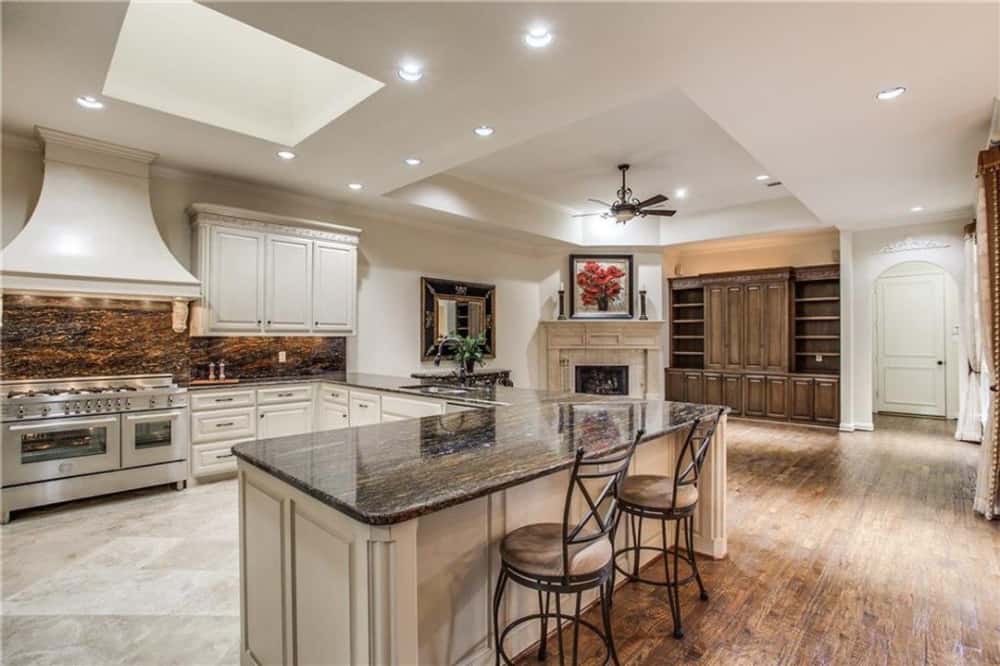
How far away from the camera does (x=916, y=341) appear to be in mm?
7824

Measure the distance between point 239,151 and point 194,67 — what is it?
73cm

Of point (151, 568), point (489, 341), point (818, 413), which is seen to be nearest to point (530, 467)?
point (151, 568)

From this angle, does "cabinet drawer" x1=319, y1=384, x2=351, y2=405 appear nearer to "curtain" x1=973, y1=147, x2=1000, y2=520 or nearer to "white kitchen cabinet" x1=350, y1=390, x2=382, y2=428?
"white kitchen cabinet" x1=350, y1=390, x2=382, y2=428

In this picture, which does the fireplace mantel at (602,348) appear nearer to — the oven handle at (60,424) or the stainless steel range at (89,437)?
the stainless steel range at (89,437)

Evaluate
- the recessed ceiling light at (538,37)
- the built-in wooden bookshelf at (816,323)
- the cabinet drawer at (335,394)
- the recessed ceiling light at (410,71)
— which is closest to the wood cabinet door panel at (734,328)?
the built-in wooden bookshelf at (816,323)

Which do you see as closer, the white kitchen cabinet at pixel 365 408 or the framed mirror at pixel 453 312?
the white kitchen cabinet at pixel 365 408

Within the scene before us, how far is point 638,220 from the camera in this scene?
298 inches

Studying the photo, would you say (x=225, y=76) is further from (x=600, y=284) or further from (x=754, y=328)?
(x=754, y=328)

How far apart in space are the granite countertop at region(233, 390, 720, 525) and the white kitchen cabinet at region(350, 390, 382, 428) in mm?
1731

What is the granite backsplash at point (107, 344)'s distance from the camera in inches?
148

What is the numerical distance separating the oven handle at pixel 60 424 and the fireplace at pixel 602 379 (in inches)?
232

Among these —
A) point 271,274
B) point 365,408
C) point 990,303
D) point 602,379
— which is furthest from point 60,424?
point 990,303

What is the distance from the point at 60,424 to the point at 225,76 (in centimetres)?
282

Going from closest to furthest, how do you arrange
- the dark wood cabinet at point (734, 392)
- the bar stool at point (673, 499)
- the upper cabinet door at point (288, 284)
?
the bar stool at point (673, 499), the upper cabinet door at point (288, 284), the dark wood cabinet at point (734, 392)
